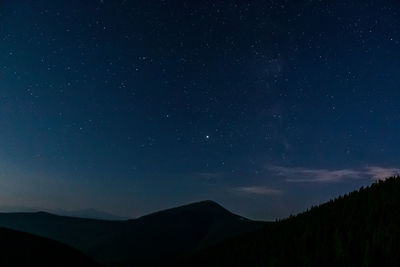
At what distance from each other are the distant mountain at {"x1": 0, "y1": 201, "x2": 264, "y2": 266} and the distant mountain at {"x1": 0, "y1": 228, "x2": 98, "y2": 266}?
68113 mm

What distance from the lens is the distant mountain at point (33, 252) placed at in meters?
13.6

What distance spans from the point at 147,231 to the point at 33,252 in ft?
375

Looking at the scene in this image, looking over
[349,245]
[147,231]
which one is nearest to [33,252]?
[349,245]

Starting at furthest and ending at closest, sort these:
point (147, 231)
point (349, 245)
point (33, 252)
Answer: point (147, 231), point (33, 252), point (349, 245)

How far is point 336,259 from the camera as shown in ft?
25.1

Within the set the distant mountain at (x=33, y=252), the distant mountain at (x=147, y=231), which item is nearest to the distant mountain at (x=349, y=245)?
the distant mountain at (x=33, y=252)

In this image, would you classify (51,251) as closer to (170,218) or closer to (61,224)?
(170,218)

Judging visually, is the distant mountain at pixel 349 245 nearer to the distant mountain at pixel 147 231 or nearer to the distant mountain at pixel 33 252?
the distant mountain at pixel 33 252

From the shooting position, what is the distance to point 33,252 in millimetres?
14727

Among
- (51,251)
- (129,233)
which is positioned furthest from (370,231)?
(129,233)

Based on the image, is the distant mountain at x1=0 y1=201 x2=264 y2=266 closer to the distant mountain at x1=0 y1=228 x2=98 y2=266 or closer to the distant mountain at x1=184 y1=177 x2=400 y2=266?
the distant mountain at x1=0 y1=228 x2=98 y2=266

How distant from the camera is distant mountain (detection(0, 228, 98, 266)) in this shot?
44.5 ft

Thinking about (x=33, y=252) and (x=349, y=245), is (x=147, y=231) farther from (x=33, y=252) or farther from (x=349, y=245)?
(x=349, y=245)

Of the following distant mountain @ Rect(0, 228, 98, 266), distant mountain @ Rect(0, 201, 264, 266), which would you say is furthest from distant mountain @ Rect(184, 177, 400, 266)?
distant mountain @ Rect(0, 201, 264, 266)
